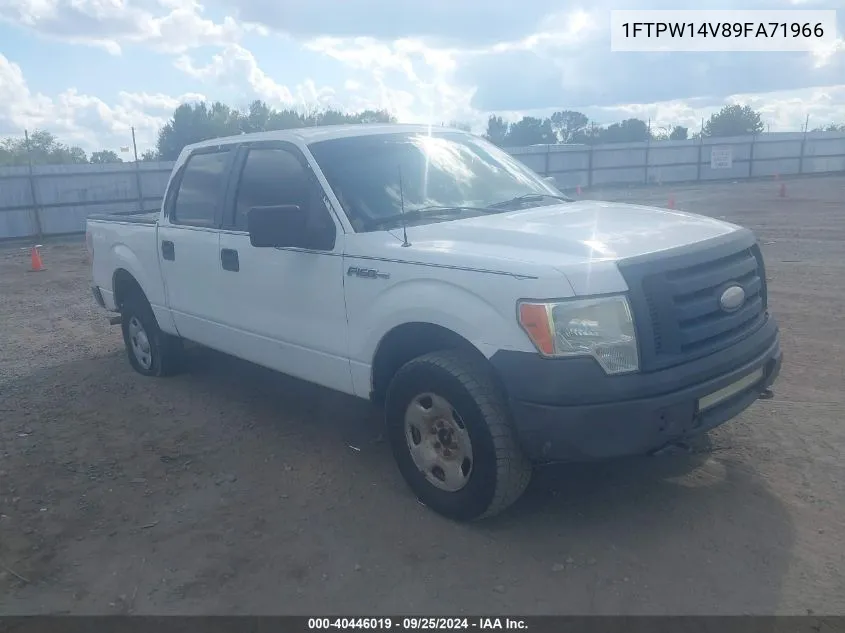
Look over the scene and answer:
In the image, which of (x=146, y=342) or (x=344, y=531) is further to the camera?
(x=146, y=342)

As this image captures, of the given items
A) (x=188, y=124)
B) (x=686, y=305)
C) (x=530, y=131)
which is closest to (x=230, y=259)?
(x=686, y=305)

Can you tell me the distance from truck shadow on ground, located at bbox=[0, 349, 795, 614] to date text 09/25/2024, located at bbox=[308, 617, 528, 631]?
60mm

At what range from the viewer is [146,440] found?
5.26 metres

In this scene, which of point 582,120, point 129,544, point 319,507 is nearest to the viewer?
point 129,544

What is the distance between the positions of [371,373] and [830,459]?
103 inches

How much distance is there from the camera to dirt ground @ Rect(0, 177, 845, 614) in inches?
129

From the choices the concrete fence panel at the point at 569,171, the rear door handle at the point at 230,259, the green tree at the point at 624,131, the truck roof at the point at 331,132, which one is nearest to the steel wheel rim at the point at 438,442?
the rear door handle at the point at 230,259

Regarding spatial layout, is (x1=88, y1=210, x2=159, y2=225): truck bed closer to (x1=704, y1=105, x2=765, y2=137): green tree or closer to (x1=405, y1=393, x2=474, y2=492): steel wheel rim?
(x1=405, y1=393, x2=474, y2=492): steel wheel rim

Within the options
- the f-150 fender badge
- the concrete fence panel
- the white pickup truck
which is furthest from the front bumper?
the concrete fence panel

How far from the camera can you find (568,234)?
3.81 meters

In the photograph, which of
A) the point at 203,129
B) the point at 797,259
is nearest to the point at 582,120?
the point at 203,129

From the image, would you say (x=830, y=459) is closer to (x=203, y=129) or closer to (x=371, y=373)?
(x=371, y=373)

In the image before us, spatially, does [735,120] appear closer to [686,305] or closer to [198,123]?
[198,123]

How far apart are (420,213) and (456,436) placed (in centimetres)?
138
